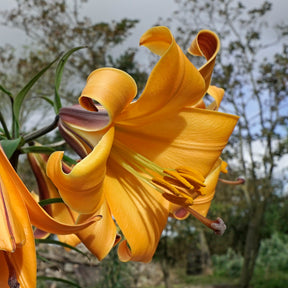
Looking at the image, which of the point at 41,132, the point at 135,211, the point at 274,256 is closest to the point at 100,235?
the point at 135,211

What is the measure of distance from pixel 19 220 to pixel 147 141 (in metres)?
0.25

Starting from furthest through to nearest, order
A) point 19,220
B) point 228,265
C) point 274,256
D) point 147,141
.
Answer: point 274,256
point 228,265
point 147,141
point 19,220

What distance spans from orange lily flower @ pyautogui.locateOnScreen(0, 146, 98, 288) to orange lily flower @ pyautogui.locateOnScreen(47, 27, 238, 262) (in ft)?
0.17

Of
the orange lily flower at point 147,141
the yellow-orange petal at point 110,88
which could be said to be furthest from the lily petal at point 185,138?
the yellow-orange petal at point 110,88

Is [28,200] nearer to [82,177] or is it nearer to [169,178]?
[82,177]

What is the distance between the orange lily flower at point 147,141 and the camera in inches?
15.1

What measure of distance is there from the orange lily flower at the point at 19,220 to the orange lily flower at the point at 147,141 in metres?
0.05

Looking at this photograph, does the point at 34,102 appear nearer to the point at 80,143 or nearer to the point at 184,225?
the point at 184,225

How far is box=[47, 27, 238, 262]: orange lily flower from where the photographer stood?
1.26 feet

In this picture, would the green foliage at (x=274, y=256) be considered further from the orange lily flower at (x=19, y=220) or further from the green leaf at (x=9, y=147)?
the orange lily flower at (x=19, y=220)

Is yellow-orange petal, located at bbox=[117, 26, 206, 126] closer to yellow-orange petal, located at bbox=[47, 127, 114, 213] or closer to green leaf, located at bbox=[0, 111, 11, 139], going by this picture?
yellow-orange petal, located at bbox=[47, 127, 114, 213]

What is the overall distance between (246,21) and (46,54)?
3244 millimetres

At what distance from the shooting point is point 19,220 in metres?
0.29

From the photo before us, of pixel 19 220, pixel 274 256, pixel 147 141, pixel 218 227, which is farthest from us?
pixel 274 256
